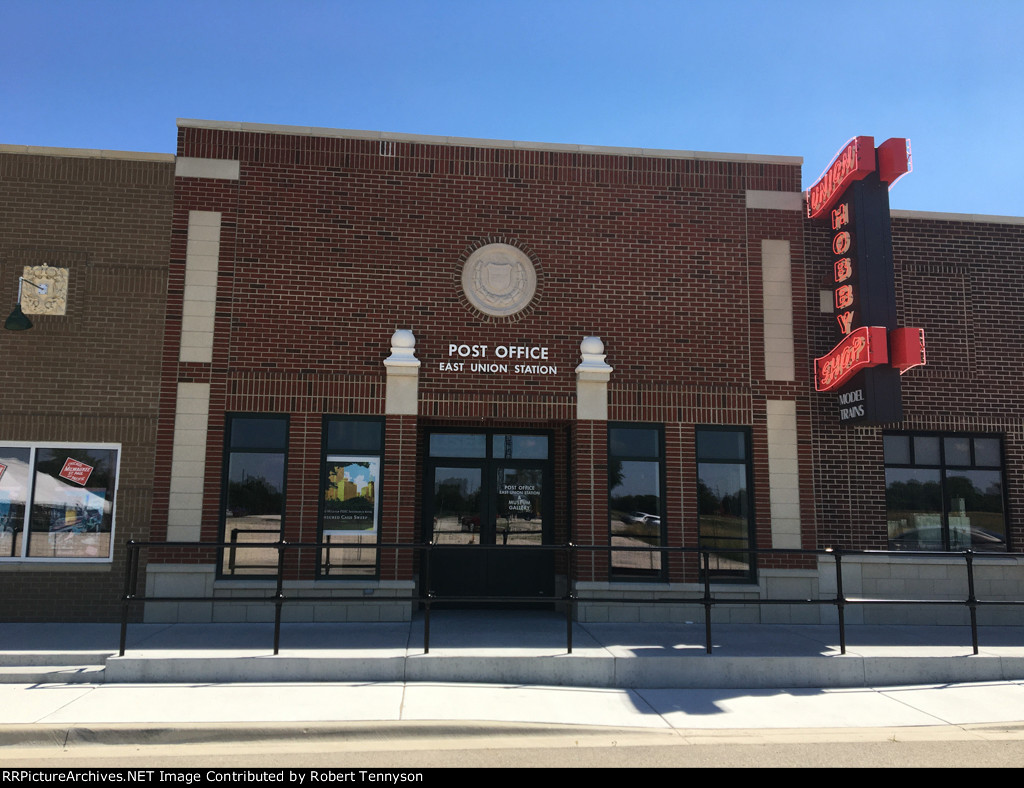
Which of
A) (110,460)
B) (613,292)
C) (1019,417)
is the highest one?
(613,292)

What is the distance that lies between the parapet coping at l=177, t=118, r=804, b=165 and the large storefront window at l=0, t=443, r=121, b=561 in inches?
186

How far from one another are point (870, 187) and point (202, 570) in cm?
1042

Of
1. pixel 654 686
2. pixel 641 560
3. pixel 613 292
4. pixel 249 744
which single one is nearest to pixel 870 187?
pixel 613 292

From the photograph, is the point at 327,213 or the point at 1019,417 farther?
the point at 1019,417

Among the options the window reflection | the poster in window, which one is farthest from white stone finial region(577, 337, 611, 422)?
the poster in window

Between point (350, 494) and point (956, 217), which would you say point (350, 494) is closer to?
point (350, 494)

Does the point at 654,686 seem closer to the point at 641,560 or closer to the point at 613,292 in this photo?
the point at 641,560

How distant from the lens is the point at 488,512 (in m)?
11.4

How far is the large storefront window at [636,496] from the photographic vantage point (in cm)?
1091

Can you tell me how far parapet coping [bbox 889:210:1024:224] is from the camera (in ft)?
39.7

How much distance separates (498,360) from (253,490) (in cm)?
375

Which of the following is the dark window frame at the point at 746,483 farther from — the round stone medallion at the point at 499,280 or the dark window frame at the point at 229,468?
the dark window frame at the point at 229,468

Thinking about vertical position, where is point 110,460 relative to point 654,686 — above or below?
above

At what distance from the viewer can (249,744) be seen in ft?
19.3
